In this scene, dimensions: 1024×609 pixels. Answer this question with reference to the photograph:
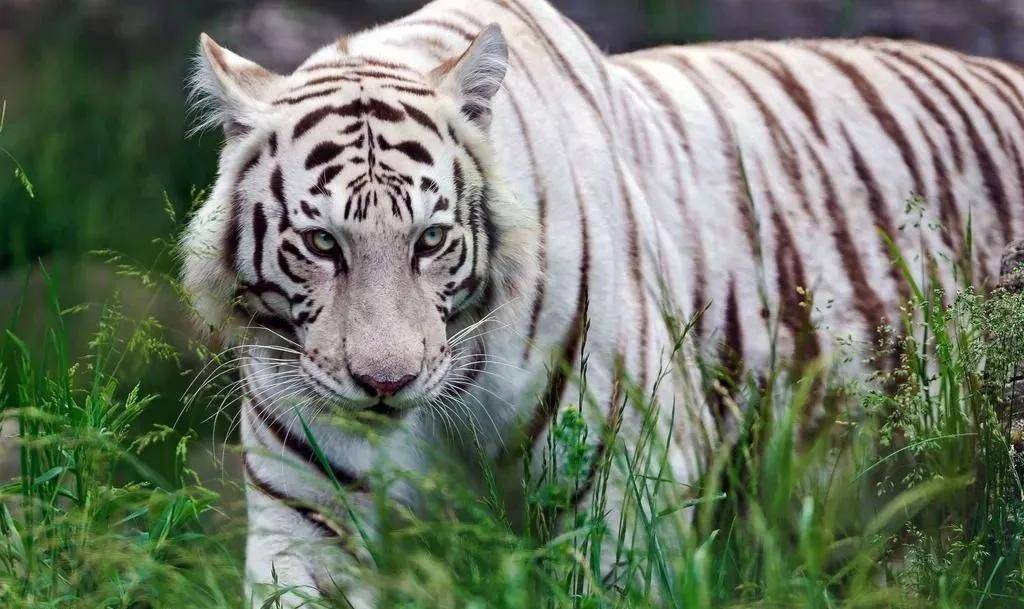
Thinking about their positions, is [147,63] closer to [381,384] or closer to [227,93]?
[227,93]

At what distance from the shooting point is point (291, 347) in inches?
103

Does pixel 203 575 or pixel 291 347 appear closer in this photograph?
pixel 203 575

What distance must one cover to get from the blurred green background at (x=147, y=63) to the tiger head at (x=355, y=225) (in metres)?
1.79

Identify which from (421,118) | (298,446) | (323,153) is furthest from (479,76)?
(298,446)

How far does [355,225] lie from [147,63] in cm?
285

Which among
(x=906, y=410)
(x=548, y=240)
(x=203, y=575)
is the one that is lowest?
(x=203, y=575)

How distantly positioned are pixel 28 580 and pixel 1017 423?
1.74 meters

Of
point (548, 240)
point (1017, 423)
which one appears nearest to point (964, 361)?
point (1017, 423)

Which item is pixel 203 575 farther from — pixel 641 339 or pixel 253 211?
pixel 641 339

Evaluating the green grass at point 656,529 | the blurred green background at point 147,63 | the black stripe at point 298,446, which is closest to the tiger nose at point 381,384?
the green grass at point 656,529

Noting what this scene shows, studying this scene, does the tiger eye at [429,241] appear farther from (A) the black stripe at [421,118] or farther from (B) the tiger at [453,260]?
(A) the black stripe at [421,118]

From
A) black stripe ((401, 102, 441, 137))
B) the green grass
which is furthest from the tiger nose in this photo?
black stripe ((401, 102, 441, 137))

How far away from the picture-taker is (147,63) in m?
4.96

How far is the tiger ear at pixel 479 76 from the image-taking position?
2594 mm
